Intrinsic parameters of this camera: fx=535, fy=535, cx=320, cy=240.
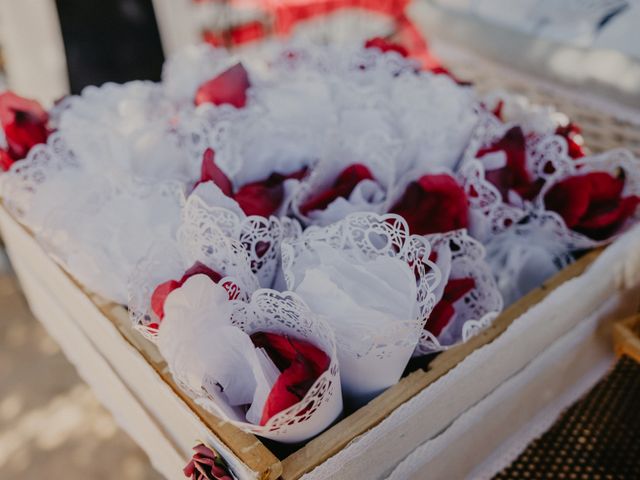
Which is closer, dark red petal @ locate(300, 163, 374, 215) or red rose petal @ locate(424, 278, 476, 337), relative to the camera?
red rose petal @ locate(424, 278, 476, 337)

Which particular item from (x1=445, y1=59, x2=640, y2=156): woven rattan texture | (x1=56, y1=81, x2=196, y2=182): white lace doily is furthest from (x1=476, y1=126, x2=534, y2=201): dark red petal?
(x1=56, y1=81, x2=196, y2=182): white lace doily

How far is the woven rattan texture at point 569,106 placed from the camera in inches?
38.4

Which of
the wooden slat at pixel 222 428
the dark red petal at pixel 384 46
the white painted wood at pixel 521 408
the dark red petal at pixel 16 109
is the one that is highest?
the dark red petal at pixel 384 46

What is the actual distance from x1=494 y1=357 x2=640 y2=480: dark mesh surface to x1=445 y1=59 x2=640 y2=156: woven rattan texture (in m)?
0.43

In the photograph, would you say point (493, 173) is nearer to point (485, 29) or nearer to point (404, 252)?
point (404, 252)

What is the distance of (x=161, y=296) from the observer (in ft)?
1.60

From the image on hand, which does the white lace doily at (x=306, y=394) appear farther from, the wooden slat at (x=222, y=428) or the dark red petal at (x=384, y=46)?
the dark red petal at (x=384, y=46)

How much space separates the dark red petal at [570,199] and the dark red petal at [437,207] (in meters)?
0.18

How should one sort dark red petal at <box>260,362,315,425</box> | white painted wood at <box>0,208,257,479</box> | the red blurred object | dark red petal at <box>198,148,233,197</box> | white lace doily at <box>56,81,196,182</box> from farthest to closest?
the red blurred object → white lace doily at <box>56,81,196,182</box> → dark red petal at <box>198,148,233,197</box> → white painted wood at <box>0,208,257,479</box> → dark red petal at <box>260,362,315,425</box>

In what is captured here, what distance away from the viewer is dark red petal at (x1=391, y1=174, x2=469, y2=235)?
594mm

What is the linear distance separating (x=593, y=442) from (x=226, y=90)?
738mm

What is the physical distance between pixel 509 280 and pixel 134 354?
47 centimetres

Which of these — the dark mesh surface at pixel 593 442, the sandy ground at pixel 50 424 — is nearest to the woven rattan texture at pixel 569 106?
the dark mesh surface at pixel 593 442

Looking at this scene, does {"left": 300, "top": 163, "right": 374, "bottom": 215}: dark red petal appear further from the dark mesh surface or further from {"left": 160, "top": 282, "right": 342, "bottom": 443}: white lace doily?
the dark mesh surface
